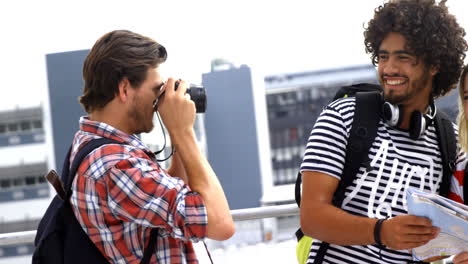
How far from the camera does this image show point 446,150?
1.28 m

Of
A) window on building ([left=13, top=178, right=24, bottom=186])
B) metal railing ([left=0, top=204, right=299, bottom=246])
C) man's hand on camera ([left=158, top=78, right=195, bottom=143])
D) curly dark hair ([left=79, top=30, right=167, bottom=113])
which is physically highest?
curly dark hair ([left=79, top=30, right=167, bottom=113])

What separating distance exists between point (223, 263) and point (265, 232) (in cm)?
5269

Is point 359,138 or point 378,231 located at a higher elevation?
point 359,138

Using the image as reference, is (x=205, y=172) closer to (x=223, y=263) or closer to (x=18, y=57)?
(x=223, y=263)

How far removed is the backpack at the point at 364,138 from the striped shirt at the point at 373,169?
0.04 ft

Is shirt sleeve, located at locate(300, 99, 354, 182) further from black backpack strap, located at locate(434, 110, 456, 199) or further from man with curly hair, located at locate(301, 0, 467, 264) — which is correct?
black backpack strap, located at locate(434, 110, 456, 199)

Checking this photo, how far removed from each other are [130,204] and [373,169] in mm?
491

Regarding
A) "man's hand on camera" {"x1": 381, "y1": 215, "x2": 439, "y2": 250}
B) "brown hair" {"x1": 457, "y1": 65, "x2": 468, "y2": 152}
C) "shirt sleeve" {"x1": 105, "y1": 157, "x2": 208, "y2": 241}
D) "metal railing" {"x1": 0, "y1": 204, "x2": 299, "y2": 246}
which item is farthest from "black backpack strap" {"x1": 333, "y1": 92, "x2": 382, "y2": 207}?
"metal railing" {"x1": 0, "y1": 204, "x2": 299, "y2": 246}

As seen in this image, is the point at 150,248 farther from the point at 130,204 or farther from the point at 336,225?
the point at 336,225

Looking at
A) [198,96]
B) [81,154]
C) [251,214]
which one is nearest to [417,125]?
[198,96]

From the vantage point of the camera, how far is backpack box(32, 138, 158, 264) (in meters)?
1.04

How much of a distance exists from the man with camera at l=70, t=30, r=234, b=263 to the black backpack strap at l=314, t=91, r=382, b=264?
0.92 ft

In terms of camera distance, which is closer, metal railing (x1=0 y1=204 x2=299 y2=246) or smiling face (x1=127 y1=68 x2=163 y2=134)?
smiling face (x1=127 y1=68 x2=163 y2=134)

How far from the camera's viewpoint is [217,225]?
1022 millimetres
